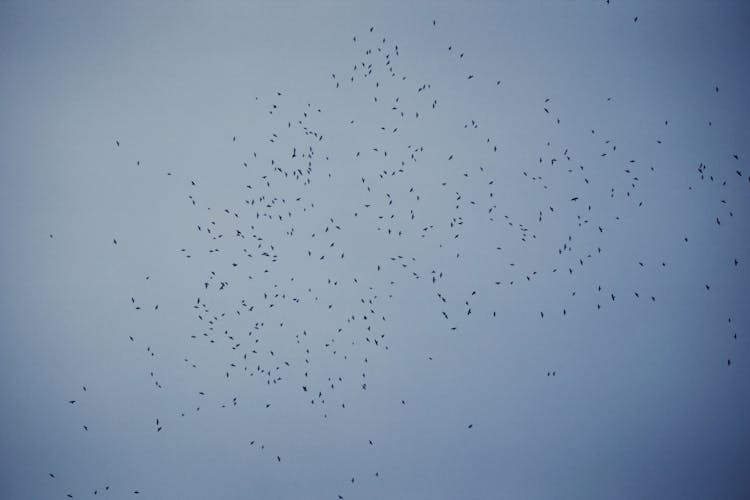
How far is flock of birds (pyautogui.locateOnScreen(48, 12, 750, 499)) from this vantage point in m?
2.03

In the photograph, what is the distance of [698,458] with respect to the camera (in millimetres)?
2053

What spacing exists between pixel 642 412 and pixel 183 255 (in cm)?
197

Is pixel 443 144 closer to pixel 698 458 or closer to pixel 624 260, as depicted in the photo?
pixel 624 260

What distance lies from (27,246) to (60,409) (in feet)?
2.20

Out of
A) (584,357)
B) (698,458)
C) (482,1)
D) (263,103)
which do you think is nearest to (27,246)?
(263,103)

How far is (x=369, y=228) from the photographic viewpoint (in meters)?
2.04

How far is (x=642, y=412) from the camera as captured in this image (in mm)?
2047

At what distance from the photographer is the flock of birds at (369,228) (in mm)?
2029

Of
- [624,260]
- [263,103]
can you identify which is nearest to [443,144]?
[263,103]

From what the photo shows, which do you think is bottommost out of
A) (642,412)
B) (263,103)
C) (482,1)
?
(642,412)

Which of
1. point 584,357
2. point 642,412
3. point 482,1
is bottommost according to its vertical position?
point 642,412

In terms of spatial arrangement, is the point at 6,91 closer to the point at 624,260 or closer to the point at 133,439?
the point at 133,439

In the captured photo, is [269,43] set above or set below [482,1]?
below

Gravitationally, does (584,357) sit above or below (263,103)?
below
